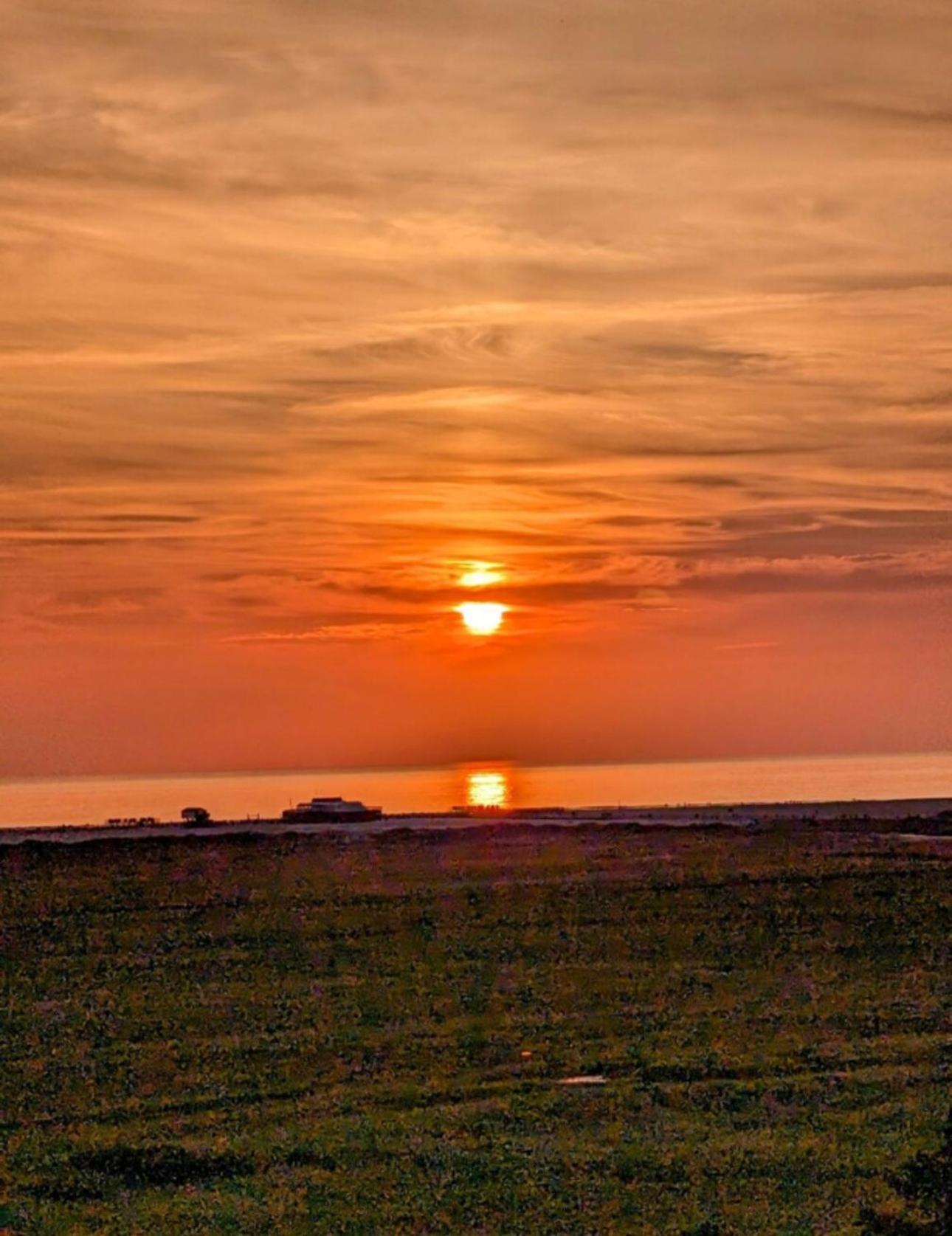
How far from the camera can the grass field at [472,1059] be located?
15.6 metres

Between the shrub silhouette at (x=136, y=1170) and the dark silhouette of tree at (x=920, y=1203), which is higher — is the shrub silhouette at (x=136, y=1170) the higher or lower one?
the higher one

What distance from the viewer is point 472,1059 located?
21891 mm

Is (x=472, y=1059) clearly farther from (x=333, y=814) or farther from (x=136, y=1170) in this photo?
(x=333, y=814)

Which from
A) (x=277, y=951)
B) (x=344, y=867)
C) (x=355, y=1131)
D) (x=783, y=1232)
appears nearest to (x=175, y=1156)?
(x=355, y=1131)

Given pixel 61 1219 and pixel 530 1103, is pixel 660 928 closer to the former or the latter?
pixel 530 1103

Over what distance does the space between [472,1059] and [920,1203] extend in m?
8.45

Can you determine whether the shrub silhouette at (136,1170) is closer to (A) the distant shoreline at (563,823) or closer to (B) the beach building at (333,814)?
(A) the distant shoreline at (563,823)

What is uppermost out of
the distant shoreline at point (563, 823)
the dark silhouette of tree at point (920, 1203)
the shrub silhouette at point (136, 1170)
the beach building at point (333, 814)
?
the beach building at point (333, 814)

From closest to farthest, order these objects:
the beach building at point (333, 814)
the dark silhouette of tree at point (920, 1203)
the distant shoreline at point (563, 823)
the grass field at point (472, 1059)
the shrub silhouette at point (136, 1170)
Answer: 1. the dark silhouette of tree at point (920, 1203)
2. the grass field at point (472, 1059)
3. the shrub silhouette at point (136, 1170)
4. the distant shoreline at point (563, 823)
5. the beach building at point (333, 814)

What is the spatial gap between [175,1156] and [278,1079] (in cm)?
390

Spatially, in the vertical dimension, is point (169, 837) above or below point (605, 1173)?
above

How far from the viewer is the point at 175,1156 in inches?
680

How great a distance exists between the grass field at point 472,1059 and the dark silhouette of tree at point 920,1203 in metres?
0.29

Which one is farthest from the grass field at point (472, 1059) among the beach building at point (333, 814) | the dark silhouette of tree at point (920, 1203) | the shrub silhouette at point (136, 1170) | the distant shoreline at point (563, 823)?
the beach building at point (333, 814)
